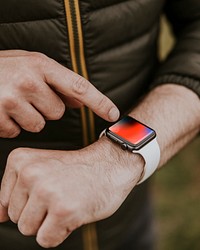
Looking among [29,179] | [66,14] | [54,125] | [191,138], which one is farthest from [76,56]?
[191,138]

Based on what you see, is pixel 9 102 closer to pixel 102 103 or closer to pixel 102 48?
pixel 102 103

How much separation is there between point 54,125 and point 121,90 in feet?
0.85

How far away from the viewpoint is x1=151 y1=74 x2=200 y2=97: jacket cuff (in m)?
1.53

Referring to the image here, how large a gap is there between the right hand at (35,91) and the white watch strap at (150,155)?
0.15 metres

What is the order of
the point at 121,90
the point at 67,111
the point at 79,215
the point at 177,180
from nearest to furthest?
the point at 79,215 → the point at 67,111 → the point at 121,90 → the point at 177,180

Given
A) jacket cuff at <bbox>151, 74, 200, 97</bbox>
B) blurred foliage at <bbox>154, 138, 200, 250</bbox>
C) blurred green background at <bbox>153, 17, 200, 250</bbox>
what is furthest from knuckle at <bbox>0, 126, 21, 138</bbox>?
blurred foliage at <bbox>154, 138, 200, 250</bbox>

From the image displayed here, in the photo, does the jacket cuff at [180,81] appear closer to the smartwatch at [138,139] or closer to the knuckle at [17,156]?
the smartwatch at [138,139]

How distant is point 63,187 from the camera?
113 centimetres

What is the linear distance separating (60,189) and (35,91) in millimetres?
268

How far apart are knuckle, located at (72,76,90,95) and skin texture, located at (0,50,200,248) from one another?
16 centimetres

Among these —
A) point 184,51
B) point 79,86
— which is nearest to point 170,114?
point 184,51

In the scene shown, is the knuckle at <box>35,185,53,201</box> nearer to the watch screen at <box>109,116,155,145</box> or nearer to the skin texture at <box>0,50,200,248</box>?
the skin texture at <box>0,50,200,248</box>

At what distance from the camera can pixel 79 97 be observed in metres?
1.22

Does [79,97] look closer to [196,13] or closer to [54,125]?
[54,125]
